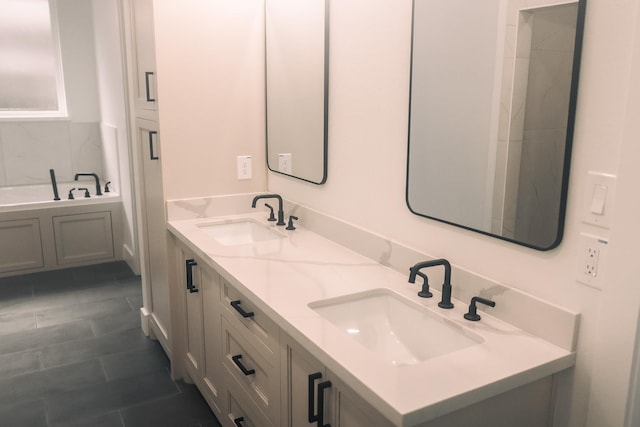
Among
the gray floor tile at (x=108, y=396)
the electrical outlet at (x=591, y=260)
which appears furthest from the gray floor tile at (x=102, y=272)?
the electrical outlet at (x=591, y=260)

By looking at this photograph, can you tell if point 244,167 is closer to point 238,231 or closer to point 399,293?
point 238,231

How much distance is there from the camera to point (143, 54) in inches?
102

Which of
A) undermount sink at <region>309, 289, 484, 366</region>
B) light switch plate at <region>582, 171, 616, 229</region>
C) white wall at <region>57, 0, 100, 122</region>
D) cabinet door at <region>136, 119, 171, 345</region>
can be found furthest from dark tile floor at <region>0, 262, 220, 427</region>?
light switch plate at <region>582, 171, 616, 229</region>

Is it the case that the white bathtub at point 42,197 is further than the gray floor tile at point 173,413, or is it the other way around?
the white bathtub at point 42,197

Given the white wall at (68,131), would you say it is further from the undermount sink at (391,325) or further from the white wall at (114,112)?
the undermount sink at (391,325)

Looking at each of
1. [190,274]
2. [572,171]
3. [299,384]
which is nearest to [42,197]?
[190,274]

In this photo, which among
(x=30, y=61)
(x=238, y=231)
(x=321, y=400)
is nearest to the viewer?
(x=321, y=400)

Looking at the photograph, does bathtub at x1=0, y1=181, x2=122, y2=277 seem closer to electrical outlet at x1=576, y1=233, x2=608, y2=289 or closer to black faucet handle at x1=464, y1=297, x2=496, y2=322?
black faucet handle at x1=464, y1=297, x2=496, y2=322

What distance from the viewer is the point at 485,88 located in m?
1.51

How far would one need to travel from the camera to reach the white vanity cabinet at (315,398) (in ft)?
4.20

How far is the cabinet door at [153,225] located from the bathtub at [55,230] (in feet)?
4.83

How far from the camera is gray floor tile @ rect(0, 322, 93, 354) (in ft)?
9.92

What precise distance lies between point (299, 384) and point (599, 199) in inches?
36.1

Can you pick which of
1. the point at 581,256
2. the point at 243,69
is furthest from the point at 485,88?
the point at 243,69
